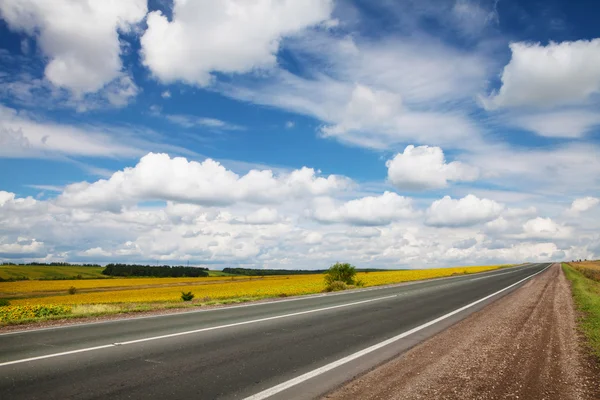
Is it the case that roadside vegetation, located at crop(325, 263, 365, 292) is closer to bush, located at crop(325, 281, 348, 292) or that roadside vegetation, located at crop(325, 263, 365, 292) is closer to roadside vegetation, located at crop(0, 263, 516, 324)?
roadside vegetation, located at crop(0, 263, 516, 324)

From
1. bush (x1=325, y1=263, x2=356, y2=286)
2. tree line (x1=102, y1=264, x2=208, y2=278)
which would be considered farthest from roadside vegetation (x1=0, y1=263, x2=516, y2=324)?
tree line (x1=102, y1=264, x2=208, y2=278)

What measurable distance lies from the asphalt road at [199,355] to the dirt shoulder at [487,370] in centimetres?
53

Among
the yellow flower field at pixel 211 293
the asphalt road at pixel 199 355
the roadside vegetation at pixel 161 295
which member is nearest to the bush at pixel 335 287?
the roadside vegetation at pixel 161 295

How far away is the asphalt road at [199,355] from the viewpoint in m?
5.48

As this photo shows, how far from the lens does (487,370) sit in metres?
6.66

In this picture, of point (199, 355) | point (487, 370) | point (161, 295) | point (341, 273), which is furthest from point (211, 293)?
point (487, 370)

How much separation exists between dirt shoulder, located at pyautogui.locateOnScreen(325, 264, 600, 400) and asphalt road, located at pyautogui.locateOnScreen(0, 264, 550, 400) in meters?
0.53

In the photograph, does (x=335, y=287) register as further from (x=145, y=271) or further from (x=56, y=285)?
(x=145, y=271)

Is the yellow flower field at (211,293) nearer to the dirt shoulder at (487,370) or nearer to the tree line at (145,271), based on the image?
the dirt shoulder at (487,370)

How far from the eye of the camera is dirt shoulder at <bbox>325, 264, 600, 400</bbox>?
5516 millimetres

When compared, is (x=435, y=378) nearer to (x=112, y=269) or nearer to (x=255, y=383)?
(x=255, y=383)

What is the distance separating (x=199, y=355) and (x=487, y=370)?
5.22 m

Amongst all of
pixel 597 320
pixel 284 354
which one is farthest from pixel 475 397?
pixel 597 320

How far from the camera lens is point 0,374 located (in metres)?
5.93
